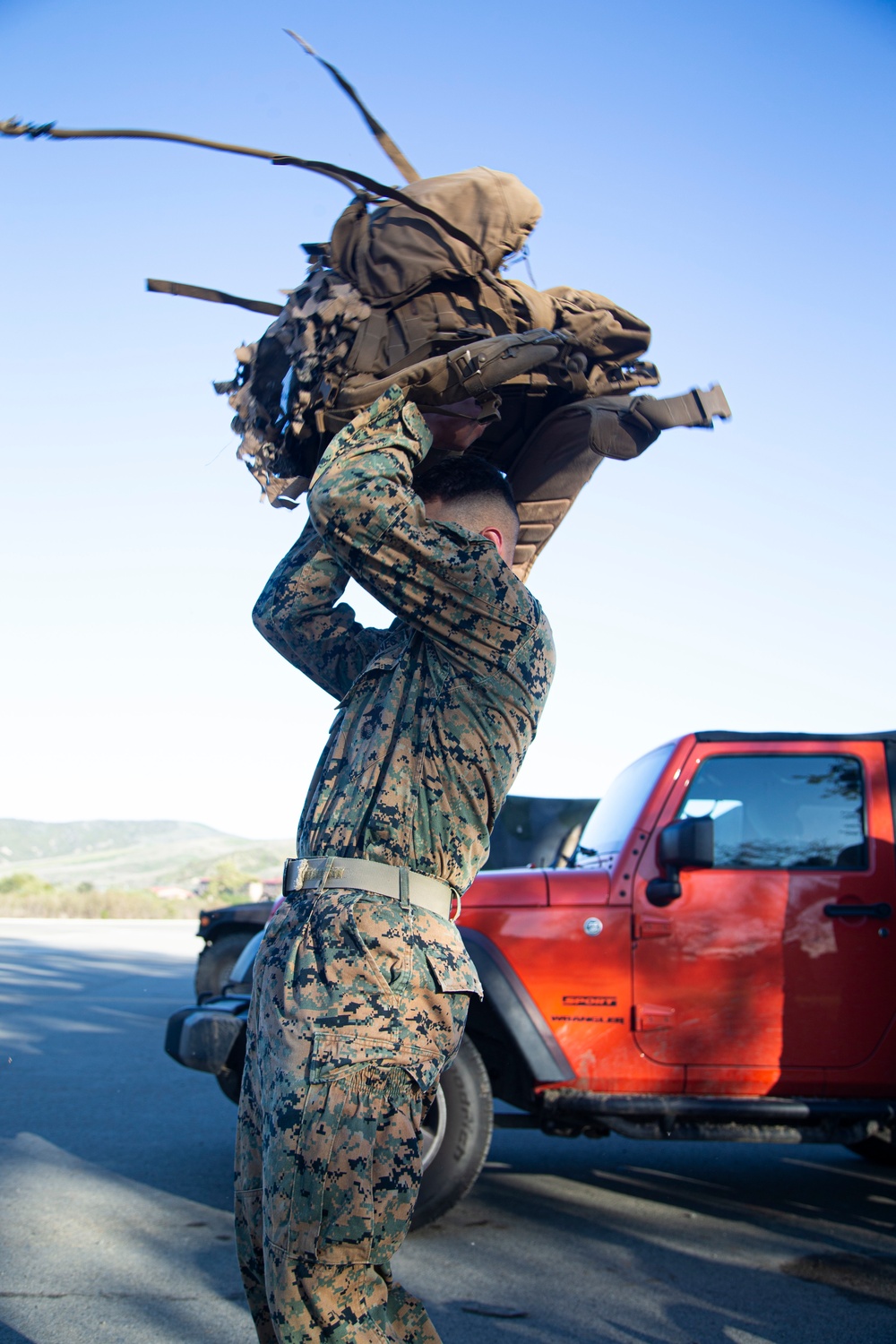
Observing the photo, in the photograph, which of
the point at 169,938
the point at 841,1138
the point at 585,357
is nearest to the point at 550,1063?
the point at 841,1138

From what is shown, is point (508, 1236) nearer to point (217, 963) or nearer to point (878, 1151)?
point (878, 1151)

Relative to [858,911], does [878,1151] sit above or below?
below

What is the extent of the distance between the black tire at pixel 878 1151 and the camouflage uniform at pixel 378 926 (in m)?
4.92

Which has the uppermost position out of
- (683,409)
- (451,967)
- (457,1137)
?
(683,409)

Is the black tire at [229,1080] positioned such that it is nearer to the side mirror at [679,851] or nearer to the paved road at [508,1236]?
the paved road at [508,1236]

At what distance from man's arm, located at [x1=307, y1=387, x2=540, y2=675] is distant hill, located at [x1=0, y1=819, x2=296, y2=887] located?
112818 millimetres

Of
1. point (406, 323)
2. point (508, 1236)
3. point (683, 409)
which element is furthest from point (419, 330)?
point (508, 1236)

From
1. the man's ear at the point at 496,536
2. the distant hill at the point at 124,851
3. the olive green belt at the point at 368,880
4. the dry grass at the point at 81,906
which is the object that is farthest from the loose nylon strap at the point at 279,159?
→ the distant hill at the point at 124,851

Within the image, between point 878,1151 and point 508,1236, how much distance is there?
261 centimetres

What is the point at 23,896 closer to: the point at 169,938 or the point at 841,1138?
the point at 169,938

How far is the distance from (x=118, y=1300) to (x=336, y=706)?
7.95 feet

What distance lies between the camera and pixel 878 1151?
605cm

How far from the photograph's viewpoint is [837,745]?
5.24m

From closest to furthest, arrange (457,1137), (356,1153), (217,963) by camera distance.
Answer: (356,1153) → (457,1137) → (217,963)
